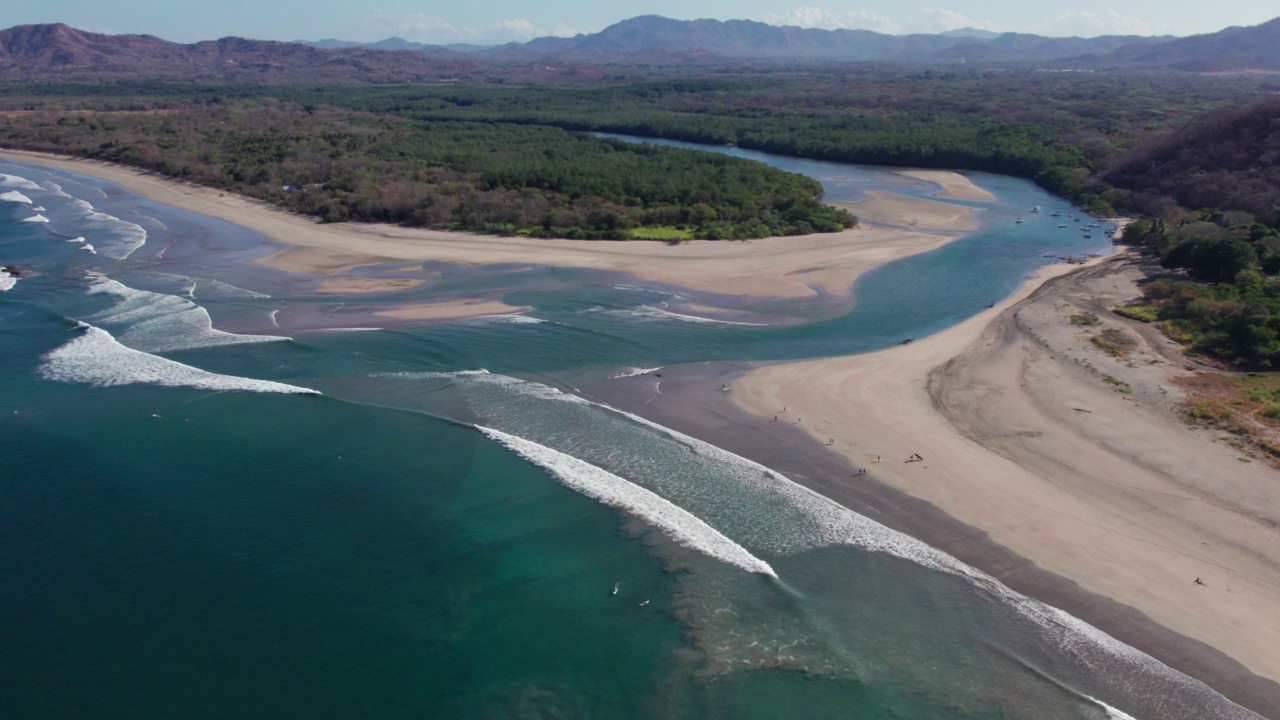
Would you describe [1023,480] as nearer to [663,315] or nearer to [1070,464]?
[1070,464]

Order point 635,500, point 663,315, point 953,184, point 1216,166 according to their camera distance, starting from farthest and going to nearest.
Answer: point 953,184
point 1216,166
point 663,315
point 635,500

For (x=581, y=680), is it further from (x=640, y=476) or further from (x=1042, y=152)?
(x=1042, y=152)

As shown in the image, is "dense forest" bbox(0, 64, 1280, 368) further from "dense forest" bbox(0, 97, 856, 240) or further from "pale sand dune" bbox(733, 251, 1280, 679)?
"pale sand dune" bbox(733, 251, 1280, 679)

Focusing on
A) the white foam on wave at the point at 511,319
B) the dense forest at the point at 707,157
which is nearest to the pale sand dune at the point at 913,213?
the dense forest at the point at 707,157

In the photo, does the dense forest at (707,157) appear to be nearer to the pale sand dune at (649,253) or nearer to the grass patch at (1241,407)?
the pale sand dune at (649,253)

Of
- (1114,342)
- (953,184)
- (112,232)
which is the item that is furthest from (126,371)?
(953,184)
